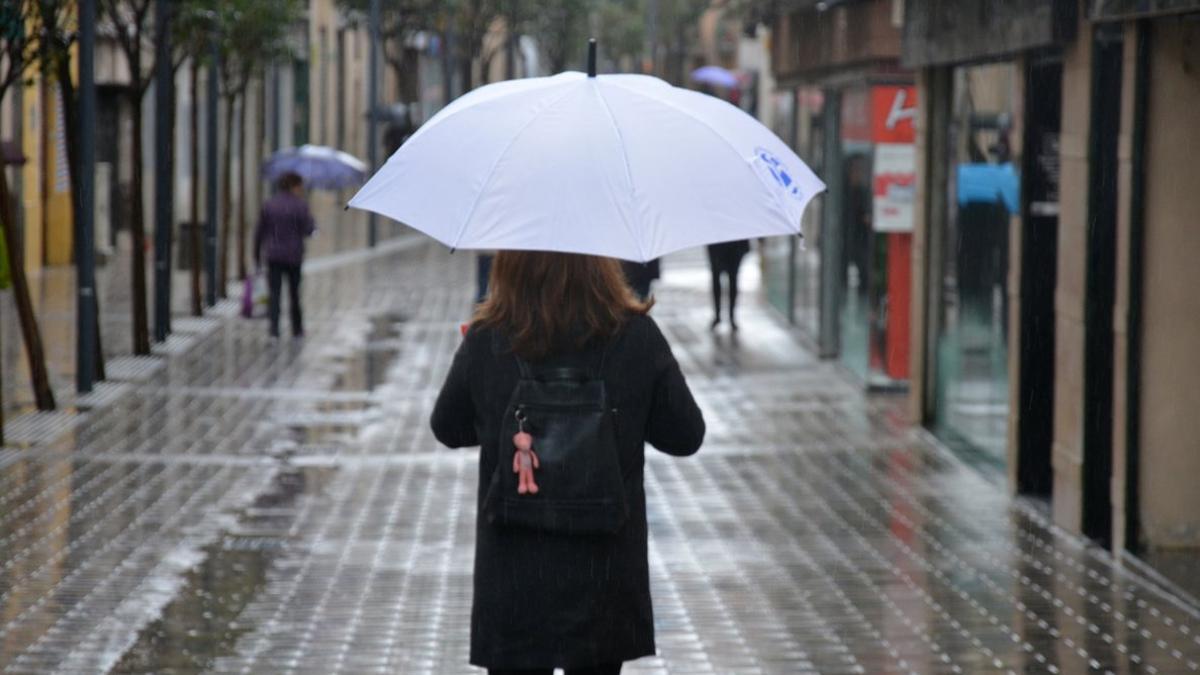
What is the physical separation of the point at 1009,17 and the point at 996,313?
2044mm

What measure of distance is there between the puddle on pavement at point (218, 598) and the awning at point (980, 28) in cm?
435

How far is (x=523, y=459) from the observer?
4.67m

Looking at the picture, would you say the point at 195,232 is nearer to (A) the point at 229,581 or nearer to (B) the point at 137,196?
(B) the point at 137,196

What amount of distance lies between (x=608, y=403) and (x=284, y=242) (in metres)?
16.6

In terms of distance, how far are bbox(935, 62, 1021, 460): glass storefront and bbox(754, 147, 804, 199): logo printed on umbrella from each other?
6957 millimetres

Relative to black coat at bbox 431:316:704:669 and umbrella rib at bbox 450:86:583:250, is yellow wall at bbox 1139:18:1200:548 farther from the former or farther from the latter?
black coat at bbox 431:316:704:669

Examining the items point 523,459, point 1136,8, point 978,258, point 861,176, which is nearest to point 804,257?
point 861,176

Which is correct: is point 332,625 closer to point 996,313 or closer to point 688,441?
point 688,441

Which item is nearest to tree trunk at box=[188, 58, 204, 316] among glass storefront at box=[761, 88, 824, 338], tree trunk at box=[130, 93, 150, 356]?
tree trunk at box=[130, 93, 150, 356]

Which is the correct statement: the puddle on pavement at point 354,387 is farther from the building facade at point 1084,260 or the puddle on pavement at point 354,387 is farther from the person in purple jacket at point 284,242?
the building facade at point 1084,260

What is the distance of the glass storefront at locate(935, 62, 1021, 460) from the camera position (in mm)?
12961

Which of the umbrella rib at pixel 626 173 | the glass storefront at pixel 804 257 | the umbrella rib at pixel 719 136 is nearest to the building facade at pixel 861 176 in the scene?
the glass storefront at pixel 804 257

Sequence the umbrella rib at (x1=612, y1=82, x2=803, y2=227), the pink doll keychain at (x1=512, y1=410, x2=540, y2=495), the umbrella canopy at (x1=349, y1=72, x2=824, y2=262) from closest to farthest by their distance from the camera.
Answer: the pink doll keychain at (x1=512, y1=410, x2=540, y2=495), the umbrella canopy at (x1=349, y1=72, x2=824, y2=262), the umbrella rib at (x1=612, y1=82, x2=803, y2=227)

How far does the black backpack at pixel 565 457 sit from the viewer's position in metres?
4.68
